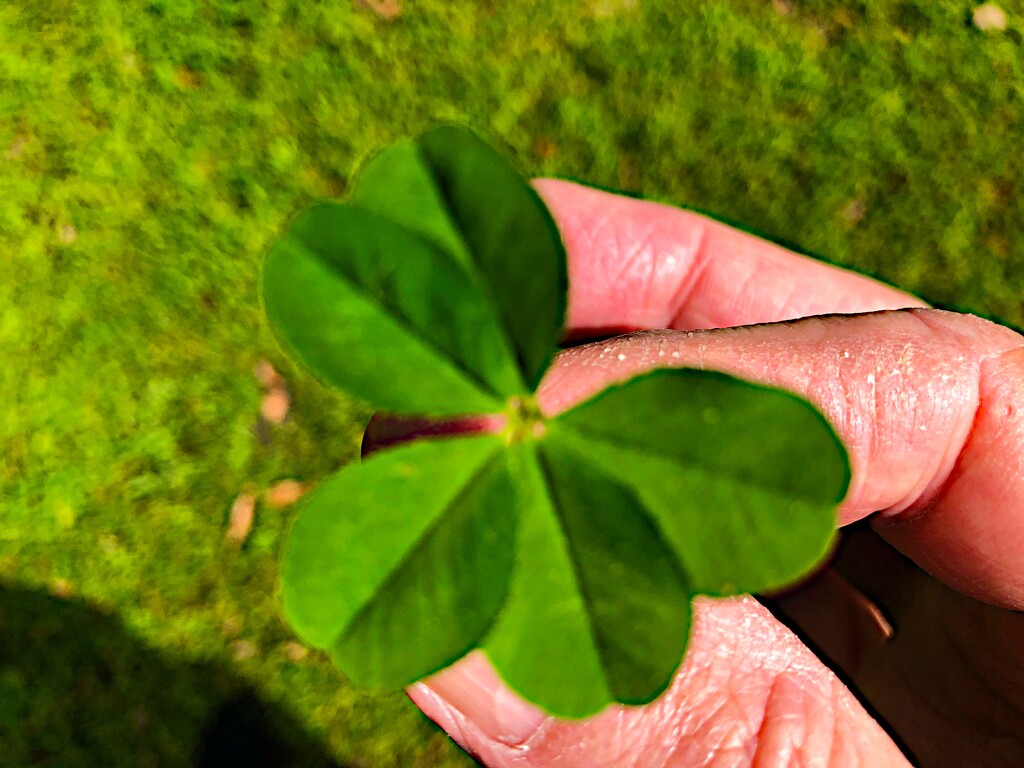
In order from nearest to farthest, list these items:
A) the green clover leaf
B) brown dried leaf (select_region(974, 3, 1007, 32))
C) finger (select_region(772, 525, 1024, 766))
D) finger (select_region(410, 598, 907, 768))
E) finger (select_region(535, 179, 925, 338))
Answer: the green clover leaf → finger (select_region(410, 598, 907, 768)) → finger (select_region(772, 525, 1024, 766)) → finger (select_region(535, 179, 925, 338)) → brown dried leaf (select_region(974, 3, 1007, 32))

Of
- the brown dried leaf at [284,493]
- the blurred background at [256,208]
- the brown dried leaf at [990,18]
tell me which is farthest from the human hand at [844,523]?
the brown dried leaf at [990,18]

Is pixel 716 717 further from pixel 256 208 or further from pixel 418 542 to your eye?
pixel 256 208

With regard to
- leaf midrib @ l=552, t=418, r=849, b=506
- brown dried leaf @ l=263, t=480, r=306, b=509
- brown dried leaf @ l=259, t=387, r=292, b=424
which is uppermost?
leaf midrib @ l=552, t=418, r=849, b=506

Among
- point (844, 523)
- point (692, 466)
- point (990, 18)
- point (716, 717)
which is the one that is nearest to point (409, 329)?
point (692, 466)

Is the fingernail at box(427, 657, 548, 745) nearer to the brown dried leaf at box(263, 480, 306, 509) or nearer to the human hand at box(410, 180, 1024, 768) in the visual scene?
the human hand at box(410, 180, 1024, 768)

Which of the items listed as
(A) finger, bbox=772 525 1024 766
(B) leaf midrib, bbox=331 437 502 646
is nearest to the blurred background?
(A) finger, bbox=772 525 1024 766

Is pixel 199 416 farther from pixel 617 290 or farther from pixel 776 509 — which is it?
pixel 776 509

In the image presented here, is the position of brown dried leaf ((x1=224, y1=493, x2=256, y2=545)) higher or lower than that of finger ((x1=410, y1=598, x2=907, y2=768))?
lower
